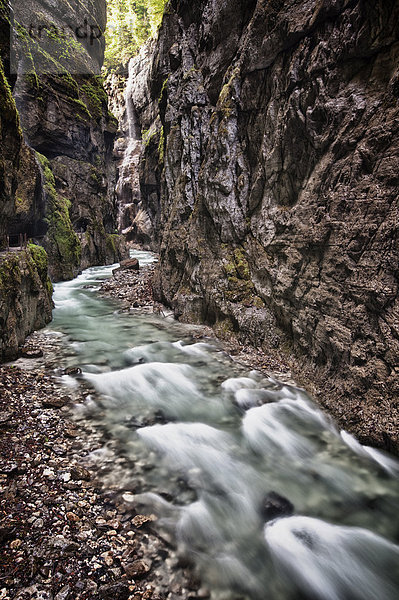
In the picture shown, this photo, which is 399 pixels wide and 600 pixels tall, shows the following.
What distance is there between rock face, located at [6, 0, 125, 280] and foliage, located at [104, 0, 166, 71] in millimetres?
21511

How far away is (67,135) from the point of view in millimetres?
25531

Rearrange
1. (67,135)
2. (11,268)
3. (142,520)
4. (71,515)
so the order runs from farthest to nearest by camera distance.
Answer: (67,135) < (11,268) < (142,520) < (71,515)

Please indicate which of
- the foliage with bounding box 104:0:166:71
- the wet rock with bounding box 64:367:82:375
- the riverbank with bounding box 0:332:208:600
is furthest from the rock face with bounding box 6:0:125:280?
the foliage with bounding box 104:0:166:71

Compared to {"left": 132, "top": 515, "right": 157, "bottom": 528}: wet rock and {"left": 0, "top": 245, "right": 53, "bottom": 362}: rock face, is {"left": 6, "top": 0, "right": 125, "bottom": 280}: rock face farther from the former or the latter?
{"left": 132, "top": 515, "right": 157, "bottom": 528}: wet rock

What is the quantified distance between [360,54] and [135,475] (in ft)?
28.5

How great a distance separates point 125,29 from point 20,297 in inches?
2726

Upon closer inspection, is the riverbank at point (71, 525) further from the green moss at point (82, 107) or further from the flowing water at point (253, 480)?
the green moss at point (82, 107)

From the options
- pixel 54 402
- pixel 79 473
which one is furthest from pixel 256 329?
pixel 79 473

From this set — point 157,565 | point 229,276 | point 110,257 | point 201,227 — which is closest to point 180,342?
point 229,276

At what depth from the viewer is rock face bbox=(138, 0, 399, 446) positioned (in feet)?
17.6

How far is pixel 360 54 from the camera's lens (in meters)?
5.89

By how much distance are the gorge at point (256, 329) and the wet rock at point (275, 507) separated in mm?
25

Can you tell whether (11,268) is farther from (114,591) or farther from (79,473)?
(114,591)

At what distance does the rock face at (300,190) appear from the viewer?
535 centimetres
